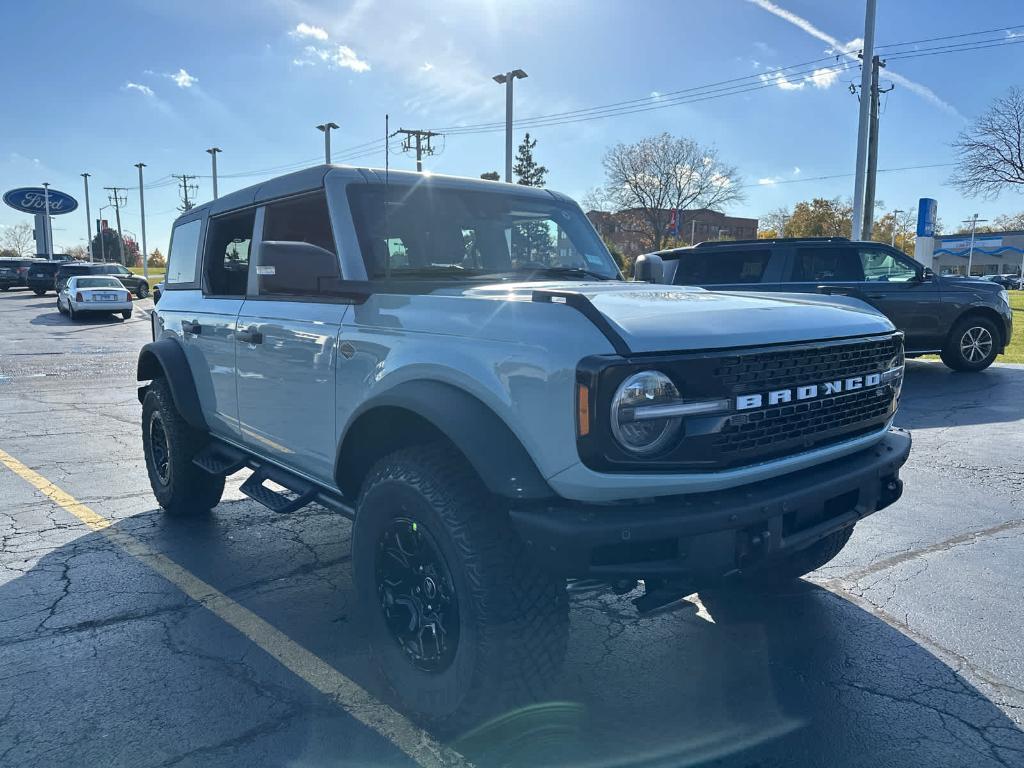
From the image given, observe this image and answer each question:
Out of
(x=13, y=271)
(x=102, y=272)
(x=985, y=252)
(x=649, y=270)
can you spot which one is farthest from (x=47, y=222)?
(x=985, y=252)

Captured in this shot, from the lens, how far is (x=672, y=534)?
219 centimetres

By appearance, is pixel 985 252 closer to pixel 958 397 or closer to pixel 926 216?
pixel 926 216

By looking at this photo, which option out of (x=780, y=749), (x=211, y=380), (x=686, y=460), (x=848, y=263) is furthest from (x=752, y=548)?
(x=848, y=263)

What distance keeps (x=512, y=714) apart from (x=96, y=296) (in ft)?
81.3

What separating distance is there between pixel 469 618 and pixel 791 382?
1.31 meters

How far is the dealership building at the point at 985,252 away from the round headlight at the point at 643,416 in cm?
11170

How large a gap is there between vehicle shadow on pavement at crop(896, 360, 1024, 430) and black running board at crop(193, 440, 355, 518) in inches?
256

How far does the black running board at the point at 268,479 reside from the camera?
11.3ft

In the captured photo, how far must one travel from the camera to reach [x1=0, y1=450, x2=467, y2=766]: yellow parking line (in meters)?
2.61

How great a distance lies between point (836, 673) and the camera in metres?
3.09

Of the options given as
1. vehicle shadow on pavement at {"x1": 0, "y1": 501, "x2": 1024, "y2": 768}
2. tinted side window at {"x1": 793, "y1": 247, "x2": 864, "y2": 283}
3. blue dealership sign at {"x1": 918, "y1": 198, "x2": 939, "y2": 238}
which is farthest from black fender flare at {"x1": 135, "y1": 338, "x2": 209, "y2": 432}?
blue dealership sign at {"x1": 918, "y1": 198, "x2": 939, "y2": 238}

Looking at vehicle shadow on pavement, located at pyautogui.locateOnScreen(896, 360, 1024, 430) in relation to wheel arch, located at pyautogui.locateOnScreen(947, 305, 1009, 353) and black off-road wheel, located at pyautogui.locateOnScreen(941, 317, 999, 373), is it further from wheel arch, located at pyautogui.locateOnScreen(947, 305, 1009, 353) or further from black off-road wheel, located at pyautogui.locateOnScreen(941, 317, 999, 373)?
wheel arch, located at pyautogui.locateOnScreen(947, 305, 1009, 353)

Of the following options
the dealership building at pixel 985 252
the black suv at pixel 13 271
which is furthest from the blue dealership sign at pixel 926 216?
the dealership building at pixel 985 252

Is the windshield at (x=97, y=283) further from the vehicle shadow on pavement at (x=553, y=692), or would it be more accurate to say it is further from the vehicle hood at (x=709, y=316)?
the vehicle hood at (x=709, y=316)
